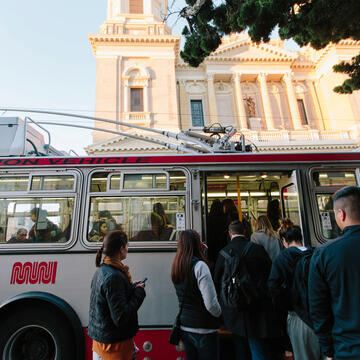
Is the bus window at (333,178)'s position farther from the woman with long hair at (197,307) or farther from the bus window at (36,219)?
the bus window at (36,219)

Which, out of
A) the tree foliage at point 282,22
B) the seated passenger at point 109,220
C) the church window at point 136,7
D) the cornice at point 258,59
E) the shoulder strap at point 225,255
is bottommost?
the shoulder strap at point 225,255

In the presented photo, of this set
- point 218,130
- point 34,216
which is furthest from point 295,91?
point 34,216

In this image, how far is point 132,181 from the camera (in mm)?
4188

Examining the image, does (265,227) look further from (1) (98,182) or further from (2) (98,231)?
(1) (98,182)

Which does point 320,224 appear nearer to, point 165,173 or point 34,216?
point 165,173

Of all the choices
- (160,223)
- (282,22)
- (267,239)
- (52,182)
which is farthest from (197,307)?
(282,22)

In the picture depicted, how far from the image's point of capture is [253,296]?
2.79 metres

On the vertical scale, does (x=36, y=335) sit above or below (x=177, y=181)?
below

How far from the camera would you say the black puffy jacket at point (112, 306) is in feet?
7.34

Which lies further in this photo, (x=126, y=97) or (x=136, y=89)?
(x=136, y=89)

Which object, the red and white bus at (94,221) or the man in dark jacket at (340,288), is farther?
the red and white bus at (94,221)

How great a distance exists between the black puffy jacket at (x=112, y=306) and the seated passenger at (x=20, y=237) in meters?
2.17

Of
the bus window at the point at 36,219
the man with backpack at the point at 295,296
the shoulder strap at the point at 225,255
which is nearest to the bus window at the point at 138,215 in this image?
the bus window at the point at 36,219

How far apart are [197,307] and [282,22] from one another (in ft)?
20.8
